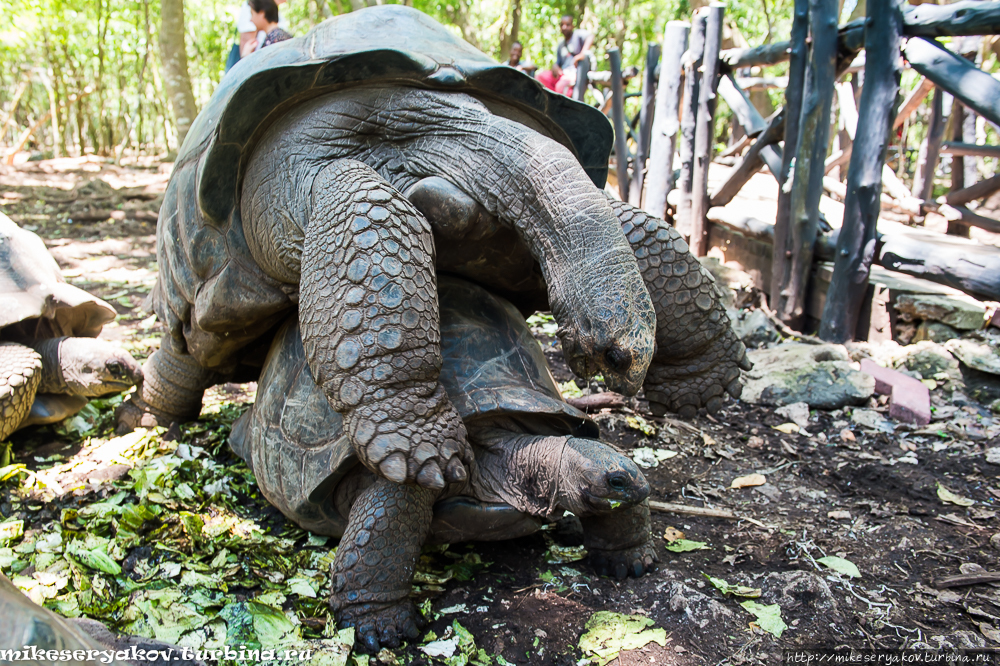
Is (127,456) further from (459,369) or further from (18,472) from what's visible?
(459,369)

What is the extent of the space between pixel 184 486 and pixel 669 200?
538 cm

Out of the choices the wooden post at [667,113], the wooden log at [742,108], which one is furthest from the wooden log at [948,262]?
the wooden post at [667,113]

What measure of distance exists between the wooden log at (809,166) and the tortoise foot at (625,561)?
3.08 metres

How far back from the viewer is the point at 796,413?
143 inches

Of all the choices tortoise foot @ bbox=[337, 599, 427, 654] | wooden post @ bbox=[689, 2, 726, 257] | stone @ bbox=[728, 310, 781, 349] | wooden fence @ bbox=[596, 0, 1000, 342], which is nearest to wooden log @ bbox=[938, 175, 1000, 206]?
wooden fence @ bbox=[596, 0, 1000, 342]

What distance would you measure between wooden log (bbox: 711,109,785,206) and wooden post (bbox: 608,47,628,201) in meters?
2.09

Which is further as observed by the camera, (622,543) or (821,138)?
(821,138)

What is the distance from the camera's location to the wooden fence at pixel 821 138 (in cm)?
378

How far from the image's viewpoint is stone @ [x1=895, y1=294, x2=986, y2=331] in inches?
152

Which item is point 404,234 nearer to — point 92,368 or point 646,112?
point 92,368

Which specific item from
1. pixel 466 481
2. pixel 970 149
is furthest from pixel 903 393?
pixel 970 149

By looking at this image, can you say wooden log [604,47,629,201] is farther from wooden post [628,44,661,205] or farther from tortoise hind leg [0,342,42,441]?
tortoise hind leg [0,342,42,441]

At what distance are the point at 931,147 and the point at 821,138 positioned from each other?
432 cm

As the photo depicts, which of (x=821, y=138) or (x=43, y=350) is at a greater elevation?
(x=821, y=138)
